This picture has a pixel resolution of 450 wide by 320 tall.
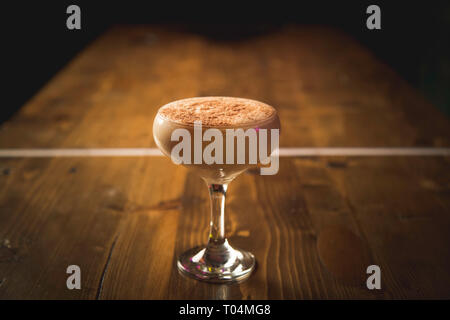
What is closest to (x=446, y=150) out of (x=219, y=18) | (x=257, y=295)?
(x=257, y=295)

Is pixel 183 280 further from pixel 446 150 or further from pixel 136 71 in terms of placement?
pixel 136 71

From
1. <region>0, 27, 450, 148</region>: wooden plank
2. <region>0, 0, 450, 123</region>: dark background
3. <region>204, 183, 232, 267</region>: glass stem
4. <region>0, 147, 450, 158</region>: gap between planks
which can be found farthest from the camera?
<region>0, 0, 450, 123</region>: dark background

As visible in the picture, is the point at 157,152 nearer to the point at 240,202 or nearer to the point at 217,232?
the point at 240,202

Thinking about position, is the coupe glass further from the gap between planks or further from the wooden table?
the gap between planks

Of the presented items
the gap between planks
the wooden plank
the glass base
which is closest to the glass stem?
the glass base

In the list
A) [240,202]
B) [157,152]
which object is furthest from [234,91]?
[240,202]

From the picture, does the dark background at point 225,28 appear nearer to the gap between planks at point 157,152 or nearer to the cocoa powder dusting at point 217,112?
the gap between planks at point 157,152
